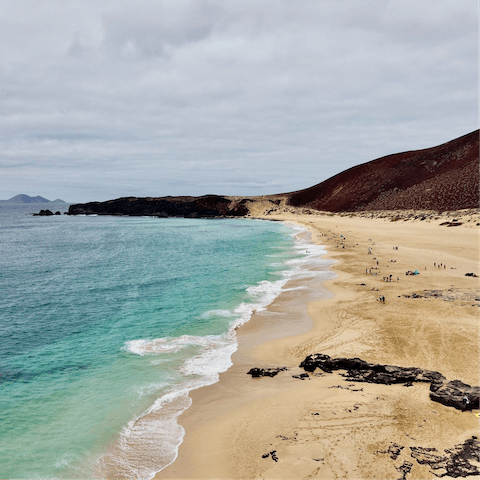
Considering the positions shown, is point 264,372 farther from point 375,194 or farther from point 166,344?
point 375,194

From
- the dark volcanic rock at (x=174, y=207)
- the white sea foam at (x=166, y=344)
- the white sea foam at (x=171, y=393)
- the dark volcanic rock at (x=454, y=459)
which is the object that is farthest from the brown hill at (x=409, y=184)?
the dark volcanic rock at (x=454, y=459)

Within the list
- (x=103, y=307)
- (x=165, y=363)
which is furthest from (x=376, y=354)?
(x=103, y=307)

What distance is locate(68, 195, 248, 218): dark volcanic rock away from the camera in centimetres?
16638

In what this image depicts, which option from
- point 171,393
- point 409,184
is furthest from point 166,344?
point 409,184

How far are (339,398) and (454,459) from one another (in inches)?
141

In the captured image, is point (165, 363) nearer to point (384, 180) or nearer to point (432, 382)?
point (432, 382)

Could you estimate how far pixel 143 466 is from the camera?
874cm

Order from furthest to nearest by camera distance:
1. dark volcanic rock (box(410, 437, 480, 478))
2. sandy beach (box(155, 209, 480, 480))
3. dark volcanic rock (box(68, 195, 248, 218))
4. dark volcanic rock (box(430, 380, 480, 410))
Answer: dark volcanic rock (box(68, 195, 248, 218)) < dark volcanic rock (box(430, 380, 480, 410)) < sandy beach (box(155, 209, 480, 480)) < dark volcanic rock (box(410, 437, 480, 478))

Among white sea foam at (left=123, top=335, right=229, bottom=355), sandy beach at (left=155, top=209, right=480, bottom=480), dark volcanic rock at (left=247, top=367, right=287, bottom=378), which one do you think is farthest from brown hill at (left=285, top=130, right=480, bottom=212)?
dark volcanic rock at (left=247, top=367, right=287, bottom=378)

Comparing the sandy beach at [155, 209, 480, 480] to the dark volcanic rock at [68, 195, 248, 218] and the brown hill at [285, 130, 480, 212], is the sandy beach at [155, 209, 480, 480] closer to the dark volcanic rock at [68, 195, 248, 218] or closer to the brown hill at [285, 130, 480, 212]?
the brown hill at [285, 130, 480, 212]

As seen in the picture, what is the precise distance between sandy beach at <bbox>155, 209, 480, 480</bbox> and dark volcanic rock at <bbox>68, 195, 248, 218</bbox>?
→ 5665 inches

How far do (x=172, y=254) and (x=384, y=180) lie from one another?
424 ft

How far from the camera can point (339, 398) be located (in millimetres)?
10828

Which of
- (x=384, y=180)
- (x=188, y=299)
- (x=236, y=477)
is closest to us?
(x=236, y=477)
